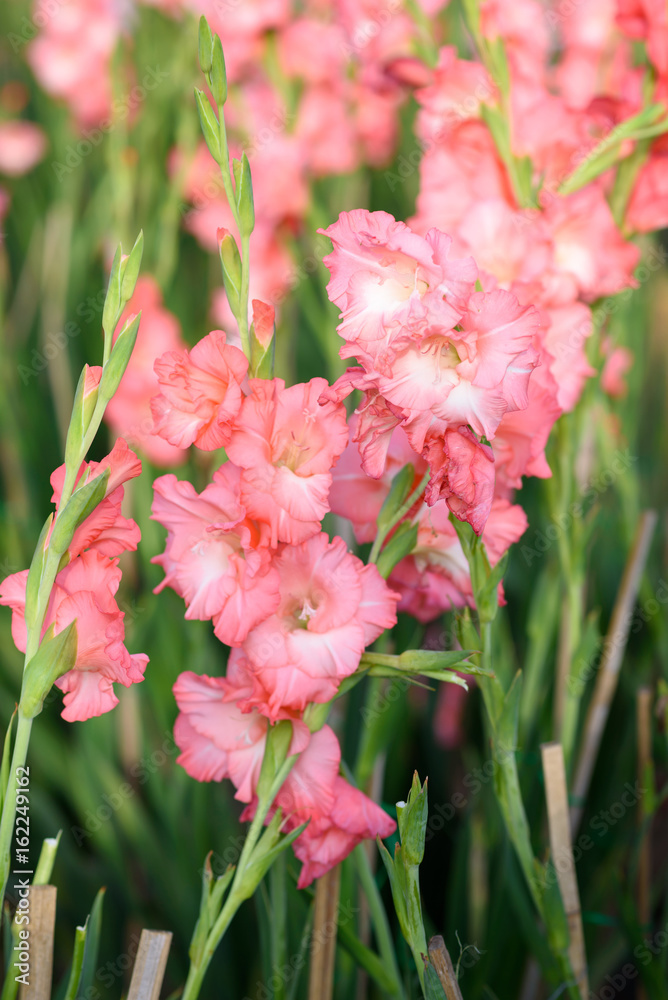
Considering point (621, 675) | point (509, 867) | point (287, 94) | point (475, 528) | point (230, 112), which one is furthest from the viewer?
point (230, 112)

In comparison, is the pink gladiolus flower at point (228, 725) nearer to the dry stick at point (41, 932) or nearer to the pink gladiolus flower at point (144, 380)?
the dry stick at point (41, 932)

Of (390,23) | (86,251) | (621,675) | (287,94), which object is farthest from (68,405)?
(621,675)

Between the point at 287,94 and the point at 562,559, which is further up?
the point at 287,94

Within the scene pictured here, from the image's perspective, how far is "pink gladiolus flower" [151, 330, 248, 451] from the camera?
19.3 inches

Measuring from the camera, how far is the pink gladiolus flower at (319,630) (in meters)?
0.49

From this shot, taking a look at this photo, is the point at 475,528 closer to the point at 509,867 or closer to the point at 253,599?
the point at 253,599

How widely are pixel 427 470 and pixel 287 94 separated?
3.60ft

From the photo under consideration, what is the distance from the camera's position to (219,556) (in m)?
0.52

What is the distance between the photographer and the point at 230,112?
5.58 ft

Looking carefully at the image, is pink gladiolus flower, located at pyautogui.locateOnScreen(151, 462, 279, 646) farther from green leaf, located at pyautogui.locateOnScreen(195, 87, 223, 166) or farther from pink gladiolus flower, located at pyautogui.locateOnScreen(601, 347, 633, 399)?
pink gladiolus flower, located at pyautogui.locateOnScreen(601, 347, 633, 399)

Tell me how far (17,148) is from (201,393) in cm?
186

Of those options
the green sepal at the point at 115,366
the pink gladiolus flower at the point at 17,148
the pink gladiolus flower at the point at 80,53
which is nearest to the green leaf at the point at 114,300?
the green sepal at the point at 115,366

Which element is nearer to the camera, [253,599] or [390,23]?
[253,599]

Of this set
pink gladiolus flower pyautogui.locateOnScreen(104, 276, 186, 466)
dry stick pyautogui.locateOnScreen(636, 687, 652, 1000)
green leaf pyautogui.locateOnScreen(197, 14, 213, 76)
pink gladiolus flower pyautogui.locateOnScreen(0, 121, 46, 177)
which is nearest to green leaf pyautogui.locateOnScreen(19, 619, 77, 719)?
green leaf pyautogui.locateOnScreen(197, 14, 213, 76)
